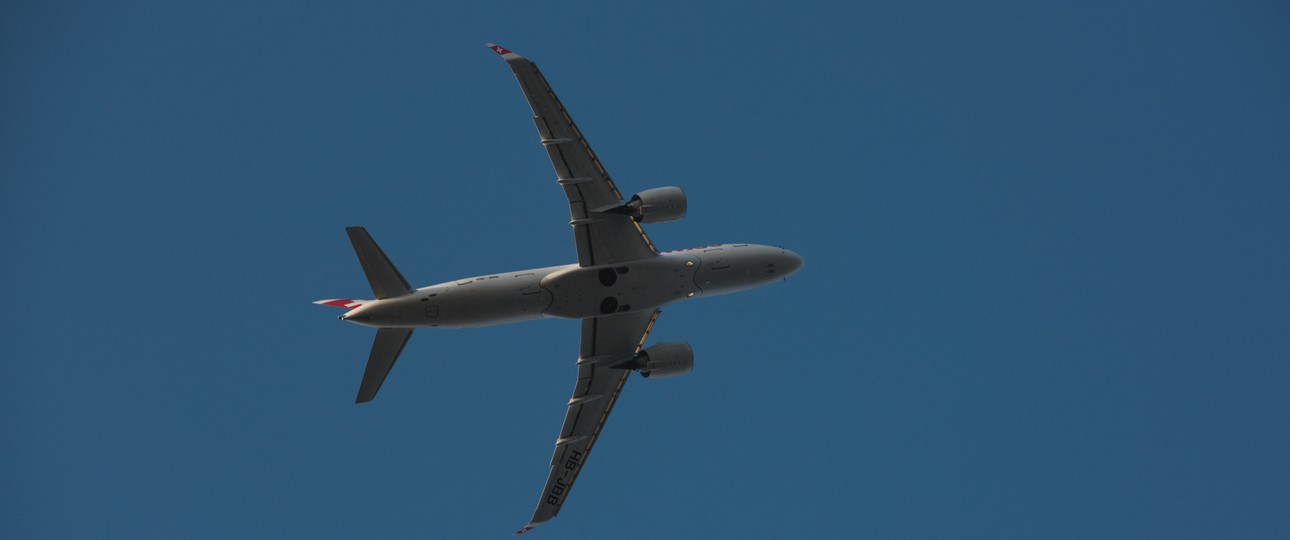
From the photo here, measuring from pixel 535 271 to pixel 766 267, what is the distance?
390 inches

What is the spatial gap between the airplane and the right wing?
1.5 inches

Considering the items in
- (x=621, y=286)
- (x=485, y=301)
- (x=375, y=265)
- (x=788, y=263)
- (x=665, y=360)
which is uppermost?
(x=788, y=263)

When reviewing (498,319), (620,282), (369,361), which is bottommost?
Result: (369,361)

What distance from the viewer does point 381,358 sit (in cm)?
4494

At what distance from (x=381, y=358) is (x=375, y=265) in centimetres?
372

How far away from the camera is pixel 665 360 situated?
1960 inches

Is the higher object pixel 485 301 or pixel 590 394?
pixel 485 301

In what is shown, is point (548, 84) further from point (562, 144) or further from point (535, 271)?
point (535, 271)

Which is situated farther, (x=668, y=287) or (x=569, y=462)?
(x=569, y=462)

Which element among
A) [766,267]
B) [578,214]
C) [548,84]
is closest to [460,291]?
[578,214]

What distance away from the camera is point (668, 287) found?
47812mm

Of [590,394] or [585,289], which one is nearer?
[585,289]

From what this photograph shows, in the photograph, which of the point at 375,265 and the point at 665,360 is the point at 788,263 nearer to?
the point at 665,360


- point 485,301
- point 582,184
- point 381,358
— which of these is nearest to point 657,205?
point 582,184
